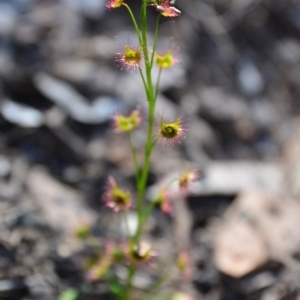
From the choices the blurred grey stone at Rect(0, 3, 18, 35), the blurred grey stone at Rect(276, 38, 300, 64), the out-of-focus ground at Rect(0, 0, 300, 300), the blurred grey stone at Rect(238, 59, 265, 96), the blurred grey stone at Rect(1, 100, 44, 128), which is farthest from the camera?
the blurred grey stone at Rect(276, 38, 300, 64)

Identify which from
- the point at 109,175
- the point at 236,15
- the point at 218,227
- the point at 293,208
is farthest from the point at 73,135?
the point at 236,15

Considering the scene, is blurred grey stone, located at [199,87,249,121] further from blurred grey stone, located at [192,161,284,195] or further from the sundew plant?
the sundew plant

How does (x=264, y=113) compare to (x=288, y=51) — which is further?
(x=288, y=51)

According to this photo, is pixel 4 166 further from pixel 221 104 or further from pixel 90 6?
pixel 221 104

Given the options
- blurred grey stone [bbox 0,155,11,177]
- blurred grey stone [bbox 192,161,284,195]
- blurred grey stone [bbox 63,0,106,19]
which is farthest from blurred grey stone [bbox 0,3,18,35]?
blurred grey stone [bbox 192,161,284,195]

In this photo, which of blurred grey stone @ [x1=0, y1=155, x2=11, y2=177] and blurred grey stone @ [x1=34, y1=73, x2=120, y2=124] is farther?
blurred grey stone @ [x1=34, y1=73, x2=120, y2=124]

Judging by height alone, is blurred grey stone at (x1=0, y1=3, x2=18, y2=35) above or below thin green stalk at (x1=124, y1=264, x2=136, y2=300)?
above

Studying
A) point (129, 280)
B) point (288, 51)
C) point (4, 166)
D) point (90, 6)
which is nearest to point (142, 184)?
point (129, 280)
